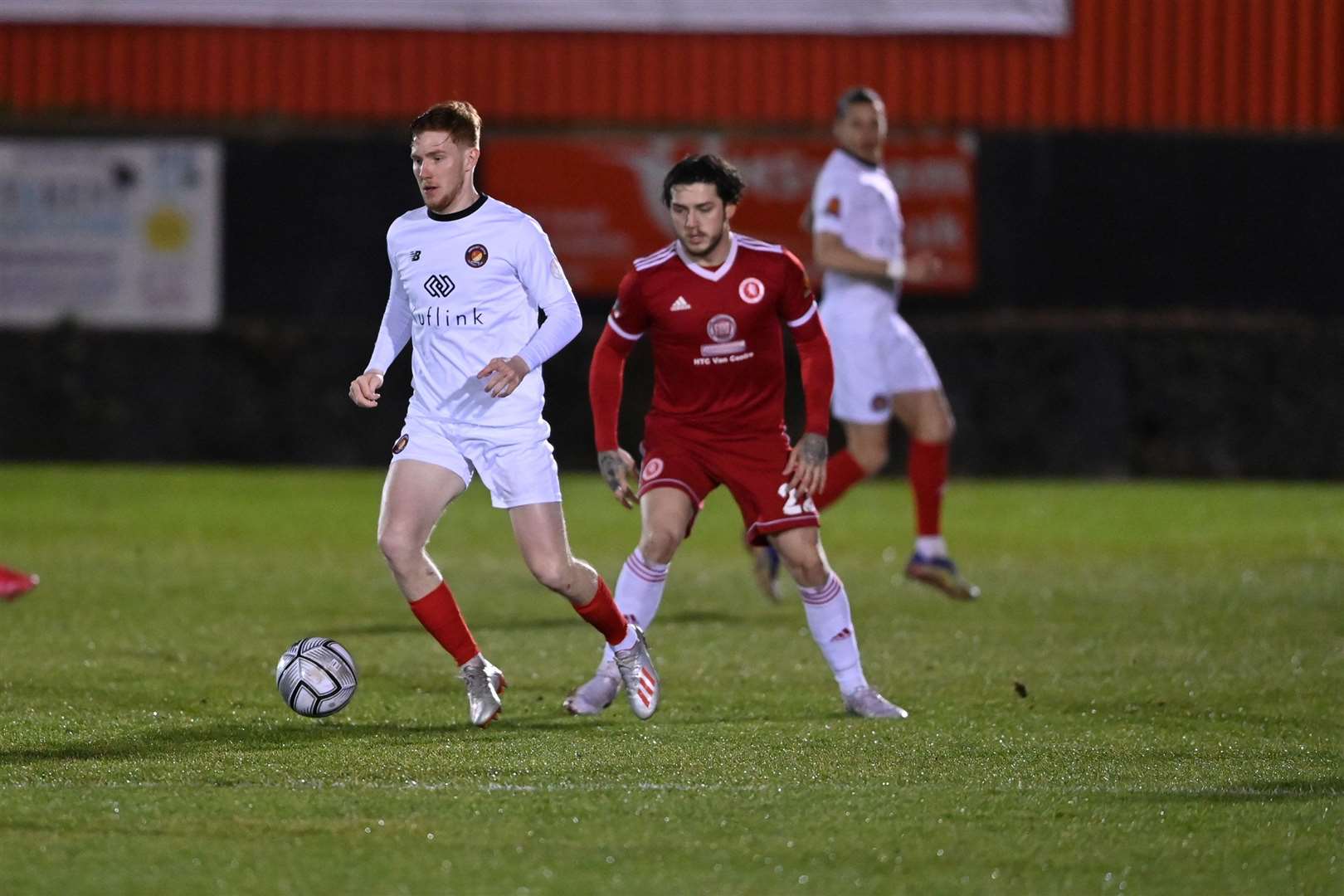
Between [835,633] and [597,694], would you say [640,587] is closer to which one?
[597,694]

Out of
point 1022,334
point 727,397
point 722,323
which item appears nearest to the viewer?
point 722,323

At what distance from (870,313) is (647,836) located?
17.3 ft

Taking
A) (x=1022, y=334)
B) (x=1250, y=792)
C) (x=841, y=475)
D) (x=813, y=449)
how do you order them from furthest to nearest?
(x=1022, y=334)
(x=841, y=475)
(x=813, y=449)
(x=1250, y=792)

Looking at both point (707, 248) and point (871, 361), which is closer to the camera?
point (707, 248)

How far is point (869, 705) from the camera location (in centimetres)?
671

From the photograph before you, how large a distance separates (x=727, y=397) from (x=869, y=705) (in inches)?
42.9

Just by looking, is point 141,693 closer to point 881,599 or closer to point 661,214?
point 881,599

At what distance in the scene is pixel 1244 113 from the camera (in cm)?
1998

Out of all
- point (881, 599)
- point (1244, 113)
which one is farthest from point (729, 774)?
point (1244, 113)

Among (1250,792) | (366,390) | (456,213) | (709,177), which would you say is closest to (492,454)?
(366,390)

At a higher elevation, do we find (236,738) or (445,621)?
(445,621)

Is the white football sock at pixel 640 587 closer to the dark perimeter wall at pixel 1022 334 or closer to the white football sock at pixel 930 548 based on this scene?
the white football sock at pixel 930 548

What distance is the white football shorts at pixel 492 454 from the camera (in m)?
6.35

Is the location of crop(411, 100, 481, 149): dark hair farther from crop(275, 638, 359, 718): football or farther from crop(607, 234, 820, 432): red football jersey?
crop(275, 638, 359, 718): football
